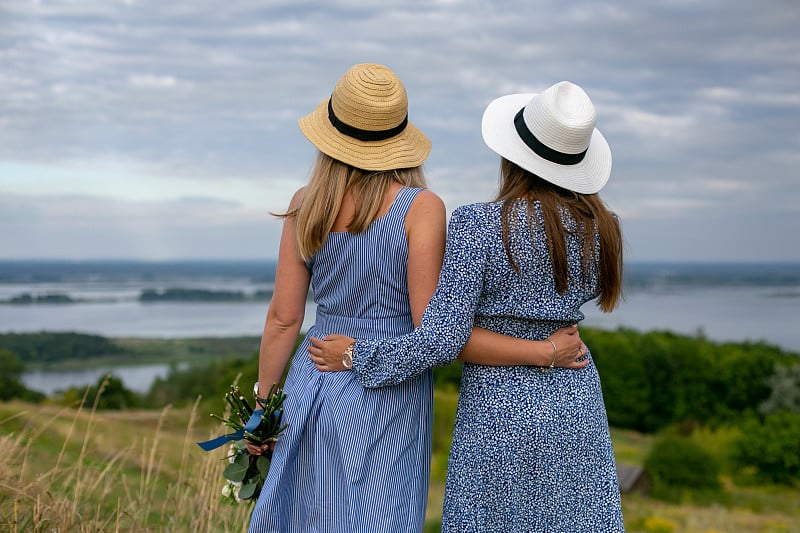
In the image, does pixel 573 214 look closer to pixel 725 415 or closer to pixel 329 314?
pixel 329 314

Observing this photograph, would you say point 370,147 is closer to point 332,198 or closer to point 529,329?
point 332,198

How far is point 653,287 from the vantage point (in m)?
124

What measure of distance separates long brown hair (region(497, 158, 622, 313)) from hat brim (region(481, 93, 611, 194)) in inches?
2.0

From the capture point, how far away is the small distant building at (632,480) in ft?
106

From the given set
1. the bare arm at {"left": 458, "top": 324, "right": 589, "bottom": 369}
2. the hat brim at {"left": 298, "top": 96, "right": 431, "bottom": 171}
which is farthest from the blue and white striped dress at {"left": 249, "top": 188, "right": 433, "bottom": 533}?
the bare arm at {"left": 458, "top": 324, "right": 589, "bottom": 369}

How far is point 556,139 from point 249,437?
1.54 metres

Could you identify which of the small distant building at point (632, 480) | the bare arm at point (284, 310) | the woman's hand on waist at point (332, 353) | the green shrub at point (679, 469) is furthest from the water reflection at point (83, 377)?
the woman's hand on waist at point (332, 353)

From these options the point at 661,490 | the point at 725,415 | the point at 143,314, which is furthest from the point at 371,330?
the point at 143,314

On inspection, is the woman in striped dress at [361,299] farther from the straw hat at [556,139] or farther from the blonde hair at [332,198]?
the straw hat at [556,139]

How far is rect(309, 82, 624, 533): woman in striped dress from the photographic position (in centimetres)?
242

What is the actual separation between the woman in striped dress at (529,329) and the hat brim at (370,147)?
0.28 metres

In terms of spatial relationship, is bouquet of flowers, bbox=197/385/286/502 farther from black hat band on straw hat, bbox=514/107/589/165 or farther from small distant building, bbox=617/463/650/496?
small distant building, bbox=617/463/650/496

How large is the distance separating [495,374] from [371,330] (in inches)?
18.7

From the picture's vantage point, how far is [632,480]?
1303 inches
